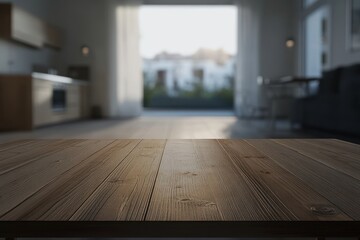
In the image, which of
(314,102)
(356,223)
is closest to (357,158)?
(356,223)

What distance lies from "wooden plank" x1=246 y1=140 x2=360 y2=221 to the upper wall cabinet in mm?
5998

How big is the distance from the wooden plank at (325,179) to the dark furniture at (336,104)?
414cm

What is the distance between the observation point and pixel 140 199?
618 mm

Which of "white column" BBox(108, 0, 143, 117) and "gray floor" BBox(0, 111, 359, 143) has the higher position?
"white column" BBox(108, 0, 143, 117)

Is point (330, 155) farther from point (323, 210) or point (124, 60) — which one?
point (124, 60)

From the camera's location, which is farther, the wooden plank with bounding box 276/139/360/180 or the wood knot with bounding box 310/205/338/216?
the wooden plank with bounding box 276/139/360/180

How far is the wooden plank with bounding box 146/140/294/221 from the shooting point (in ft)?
1.77

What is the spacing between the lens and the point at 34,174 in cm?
81

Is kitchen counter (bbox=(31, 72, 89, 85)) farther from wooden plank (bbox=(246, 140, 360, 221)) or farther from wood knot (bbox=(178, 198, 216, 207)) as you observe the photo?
wood knot (bbox=(178, 198, 216, 207))

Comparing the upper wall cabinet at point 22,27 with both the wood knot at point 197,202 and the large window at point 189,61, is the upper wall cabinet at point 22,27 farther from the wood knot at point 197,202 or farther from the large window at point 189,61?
the wood knot at point 197,202

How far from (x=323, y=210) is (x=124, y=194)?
0.92 ft

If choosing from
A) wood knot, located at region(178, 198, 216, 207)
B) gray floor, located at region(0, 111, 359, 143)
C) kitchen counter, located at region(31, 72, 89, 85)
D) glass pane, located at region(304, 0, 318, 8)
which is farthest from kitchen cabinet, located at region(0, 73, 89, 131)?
wood knot, located at region(178, 198, 216, 207)

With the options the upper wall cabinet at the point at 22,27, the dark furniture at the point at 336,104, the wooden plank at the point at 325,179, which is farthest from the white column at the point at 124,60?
the wooden plank at the point at 325,179

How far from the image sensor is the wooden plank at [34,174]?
0.62 m
